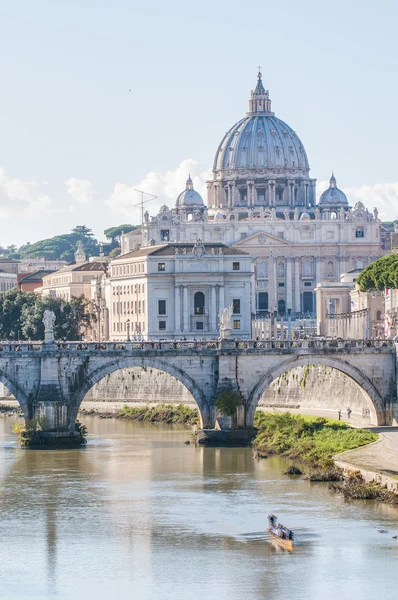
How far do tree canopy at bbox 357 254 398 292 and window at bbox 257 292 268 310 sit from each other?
69997 mm

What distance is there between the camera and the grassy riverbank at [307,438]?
73.4 metres

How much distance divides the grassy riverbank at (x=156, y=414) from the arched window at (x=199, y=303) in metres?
30.3

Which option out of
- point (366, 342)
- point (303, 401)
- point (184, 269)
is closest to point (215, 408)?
point (366, 342)

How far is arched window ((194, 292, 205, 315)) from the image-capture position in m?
132

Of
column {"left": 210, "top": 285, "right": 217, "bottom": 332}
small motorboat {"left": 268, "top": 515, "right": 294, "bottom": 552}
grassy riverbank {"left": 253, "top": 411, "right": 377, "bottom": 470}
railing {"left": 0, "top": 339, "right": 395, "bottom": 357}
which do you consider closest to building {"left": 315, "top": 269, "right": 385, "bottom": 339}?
column {"left": 210, "top": 285, "right": 217, "bottom": 332}

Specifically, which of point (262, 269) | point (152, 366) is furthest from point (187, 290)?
point (262, 269)

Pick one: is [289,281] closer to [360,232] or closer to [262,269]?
[262,269]

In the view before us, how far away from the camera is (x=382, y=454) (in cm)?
7000

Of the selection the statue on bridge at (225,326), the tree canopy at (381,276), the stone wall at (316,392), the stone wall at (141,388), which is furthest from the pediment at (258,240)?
the statue on bridge at (225,326)

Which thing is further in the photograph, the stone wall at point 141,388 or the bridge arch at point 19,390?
the stone wall at point 141,388

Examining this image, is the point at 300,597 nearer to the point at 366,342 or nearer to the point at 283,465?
the point at 283,465

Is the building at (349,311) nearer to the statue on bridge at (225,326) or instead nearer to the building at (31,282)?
the statue on bridge at (225,326)

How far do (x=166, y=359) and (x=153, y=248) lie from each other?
2191 inches

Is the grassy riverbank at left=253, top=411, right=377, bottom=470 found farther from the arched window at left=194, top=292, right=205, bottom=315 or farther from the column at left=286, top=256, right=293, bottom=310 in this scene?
the column at left=286, top=256, right=293, bottom=310
